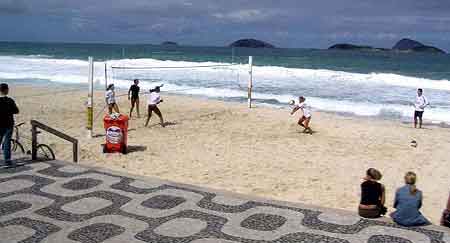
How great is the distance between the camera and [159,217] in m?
5.73

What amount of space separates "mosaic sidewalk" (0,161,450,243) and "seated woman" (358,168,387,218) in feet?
0.42

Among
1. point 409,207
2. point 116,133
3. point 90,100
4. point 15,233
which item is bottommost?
point 15,233

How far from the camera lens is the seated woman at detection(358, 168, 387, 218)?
19.0 feet

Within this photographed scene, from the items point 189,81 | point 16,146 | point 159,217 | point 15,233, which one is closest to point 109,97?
point 16,146

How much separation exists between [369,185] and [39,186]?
4.25 m

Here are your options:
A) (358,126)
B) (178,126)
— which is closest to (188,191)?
(178,126)

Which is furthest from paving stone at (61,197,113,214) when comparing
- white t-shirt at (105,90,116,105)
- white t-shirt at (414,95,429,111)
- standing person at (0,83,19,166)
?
white t-shirt at (414,95,429,111)

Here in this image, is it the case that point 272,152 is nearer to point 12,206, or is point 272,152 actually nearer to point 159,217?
point 159,217

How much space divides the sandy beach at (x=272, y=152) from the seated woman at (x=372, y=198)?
1.11 m

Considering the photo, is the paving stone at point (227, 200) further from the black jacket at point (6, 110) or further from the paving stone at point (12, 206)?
the black jacket at point (6, 110)

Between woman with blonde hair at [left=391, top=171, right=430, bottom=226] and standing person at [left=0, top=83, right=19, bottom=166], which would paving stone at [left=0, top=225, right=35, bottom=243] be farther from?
woman with blonde hair at [left=391, top=171, right=430, bottom=226]

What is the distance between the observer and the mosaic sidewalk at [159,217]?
5191mm

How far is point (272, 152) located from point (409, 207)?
5107 mm

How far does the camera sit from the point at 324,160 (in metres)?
9.90
